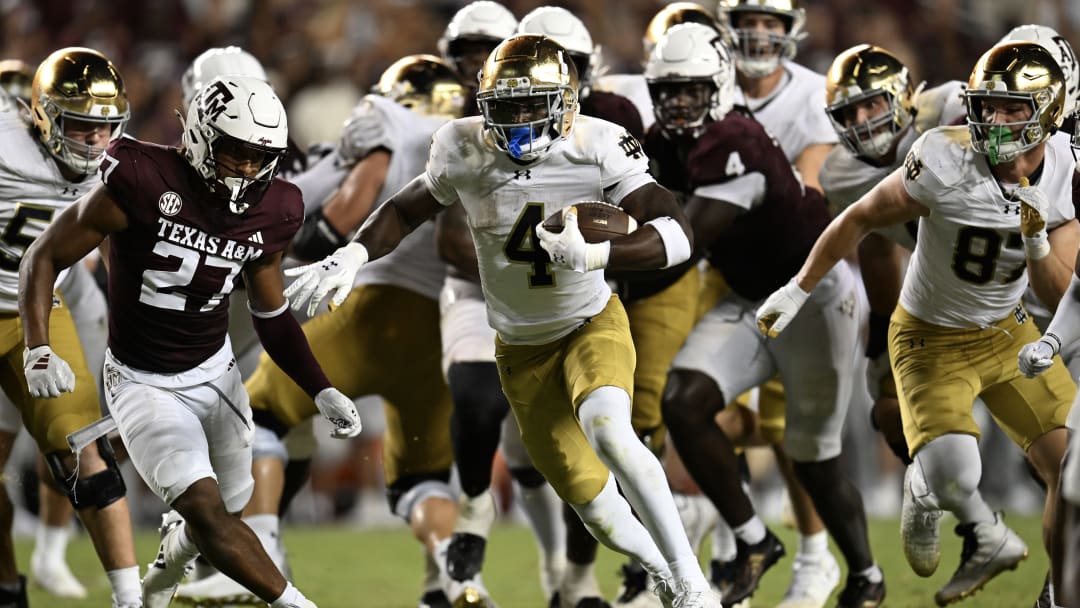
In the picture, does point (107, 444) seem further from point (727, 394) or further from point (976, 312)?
point (976, 312)

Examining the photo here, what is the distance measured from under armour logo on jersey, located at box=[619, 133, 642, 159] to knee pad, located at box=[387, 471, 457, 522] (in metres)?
2.06

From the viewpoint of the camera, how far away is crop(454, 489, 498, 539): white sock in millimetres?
5809

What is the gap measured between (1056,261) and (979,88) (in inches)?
23.2

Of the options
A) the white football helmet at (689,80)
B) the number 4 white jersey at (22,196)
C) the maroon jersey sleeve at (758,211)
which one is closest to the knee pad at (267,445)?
the number 4 white jersey at (22,196)

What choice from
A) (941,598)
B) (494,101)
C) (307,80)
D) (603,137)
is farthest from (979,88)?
(307,80)

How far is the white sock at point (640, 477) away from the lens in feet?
14.5

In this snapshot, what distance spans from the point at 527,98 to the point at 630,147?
392 mm

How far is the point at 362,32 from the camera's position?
40.9 feet

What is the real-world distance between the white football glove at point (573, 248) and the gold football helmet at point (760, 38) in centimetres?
251

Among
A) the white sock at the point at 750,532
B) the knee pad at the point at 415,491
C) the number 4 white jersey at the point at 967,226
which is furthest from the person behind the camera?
the knee pad at the point at 415,491

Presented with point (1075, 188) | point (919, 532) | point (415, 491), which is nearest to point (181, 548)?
point (415, 491)

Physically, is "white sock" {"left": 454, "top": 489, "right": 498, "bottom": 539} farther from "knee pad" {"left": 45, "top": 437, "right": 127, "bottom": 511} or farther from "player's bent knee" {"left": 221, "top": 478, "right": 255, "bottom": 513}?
"knee pad" {"left": 45, "top": 437, "right": 127, "bottom": 511}

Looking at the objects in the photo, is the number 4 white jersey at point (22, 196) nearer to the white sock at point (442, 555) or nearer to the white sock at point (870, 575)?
the white sock at point (442, 555)

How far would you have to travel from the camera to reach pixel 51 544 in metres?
7.24
